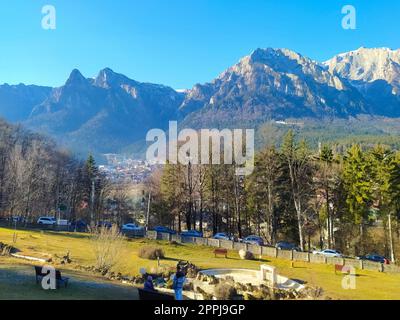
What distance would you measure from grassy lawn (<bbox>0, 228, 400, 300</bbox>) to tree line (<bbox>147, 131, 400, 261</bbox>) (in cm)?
1104

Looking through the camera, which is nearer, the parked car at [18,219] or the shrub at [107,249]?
the shrub at [107,249]

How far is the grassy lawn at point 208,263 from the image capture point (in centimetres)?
3059

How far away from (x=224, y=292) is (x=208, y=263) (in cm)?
1412

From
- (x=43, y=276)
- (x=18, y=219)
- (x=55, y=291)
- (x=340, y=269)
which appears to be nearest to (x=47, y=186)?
(x=18, y=219)

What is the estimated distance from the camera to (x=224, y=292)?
2541 cm

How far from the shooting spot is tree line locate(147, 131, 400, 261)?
53719mm

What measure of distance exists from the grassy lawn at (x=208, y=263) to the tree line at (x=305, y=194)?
11.0 metres

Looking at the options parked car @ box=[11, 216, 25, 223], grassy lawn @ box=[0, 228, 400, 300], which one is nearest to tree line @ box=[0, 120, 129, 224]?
parked car @ box=[11, 216, 25, 223]

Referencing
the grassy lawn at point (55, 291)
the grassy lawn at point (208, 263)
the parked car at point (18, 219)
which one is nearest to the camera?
the grassy lawn at point (55, 291)

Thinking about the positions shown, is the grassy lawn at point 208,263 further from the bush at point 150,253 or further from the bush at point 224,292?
the bush at point 224,292

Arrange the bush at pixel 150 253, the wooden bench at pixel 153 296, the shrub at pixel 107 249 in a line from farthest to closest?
the bush at pixel 150 253 → the shrub at pixel 107 249 → the wooden bench at pixel 153 296

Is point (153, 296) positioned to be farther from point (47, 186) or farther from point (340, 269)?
point (47, 186)

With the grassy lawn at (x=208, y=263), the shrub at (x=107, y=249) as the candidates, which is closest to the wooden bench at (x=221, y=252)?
the grassy lawn at (x=208, y=263)

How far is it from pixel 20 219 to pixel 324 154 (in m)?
47.0
